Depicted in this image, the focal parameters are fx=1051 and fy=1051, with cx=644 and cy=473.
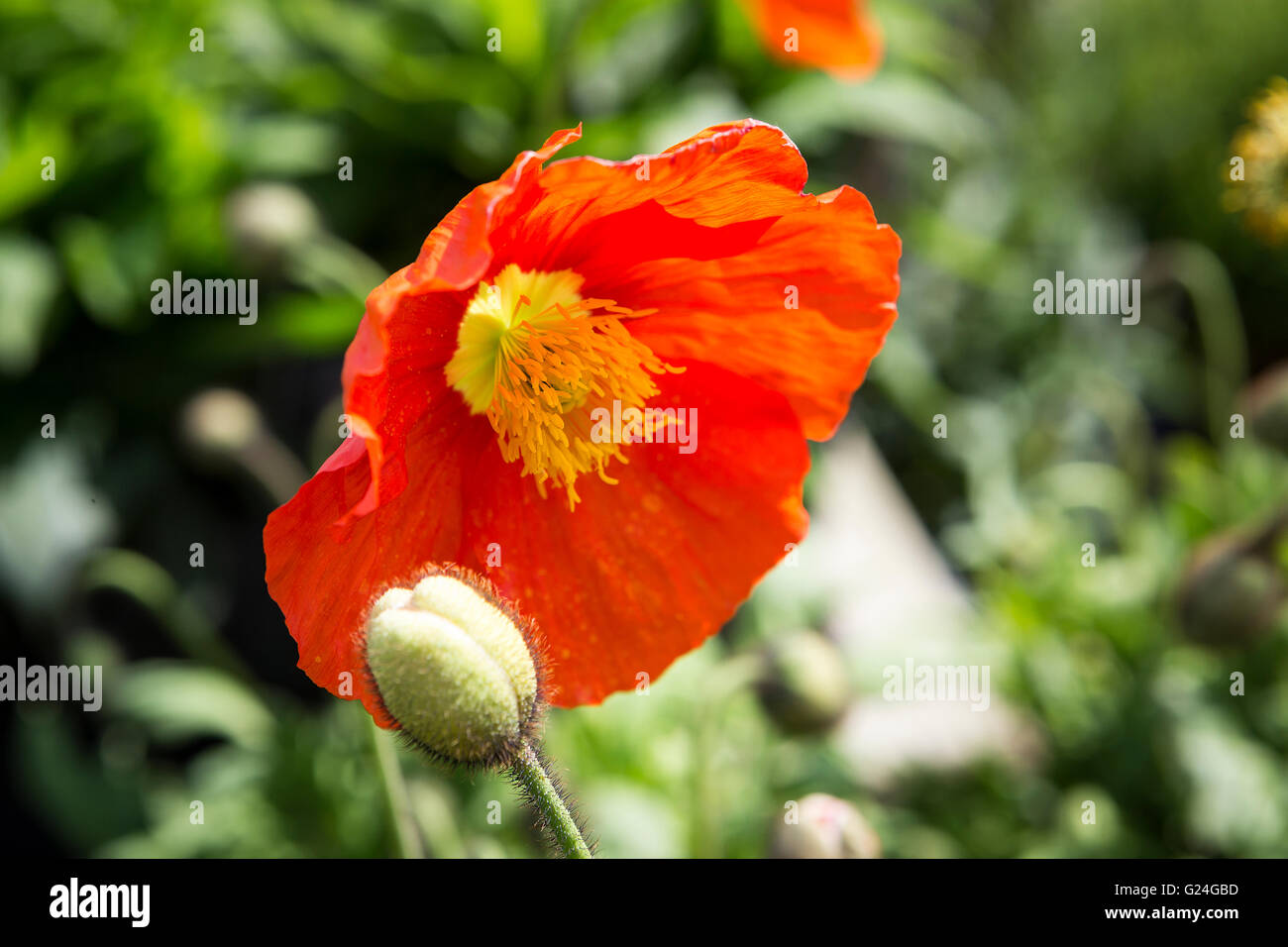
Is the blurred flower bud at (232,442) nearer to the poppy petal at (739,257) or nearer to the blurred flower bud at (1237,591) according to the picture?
the poppy petal at (739,257)

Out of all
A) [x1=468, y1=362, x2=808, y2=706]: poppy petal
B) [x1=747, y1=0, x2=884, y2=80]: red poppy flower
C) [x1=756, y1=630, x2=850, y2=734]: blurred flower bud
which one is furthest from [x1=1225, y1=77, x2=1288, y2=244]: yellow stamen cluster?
[x1=468, y1=362, x2=808, y2=706]: poppy petal

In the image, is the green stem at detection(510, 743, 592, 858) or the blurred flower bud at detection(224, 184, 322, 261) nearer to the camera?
the green stem at detection(510, 743, 592, 858)

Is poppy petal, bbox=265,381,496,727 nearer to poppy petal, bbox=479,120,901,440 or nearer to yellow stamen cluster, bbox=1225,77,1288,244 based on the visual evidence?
poppy petal, bbox=479,120,901,440

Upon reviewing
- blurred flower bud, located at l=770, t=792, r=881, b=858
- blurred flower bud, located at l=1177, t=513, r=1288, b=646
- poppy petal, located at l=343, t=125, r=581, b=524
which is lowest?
blurred flower bud, located at l=770, t=792, r=881, b=858

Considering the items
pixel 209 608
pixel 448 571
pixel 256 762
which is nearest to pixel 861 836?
pixel 448 571

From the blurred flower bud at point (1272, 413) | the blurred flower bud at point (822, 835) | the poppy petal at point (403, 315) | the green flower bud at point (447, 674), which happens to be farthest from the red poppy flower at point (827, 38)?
the green flower bud at point (447, 674)
